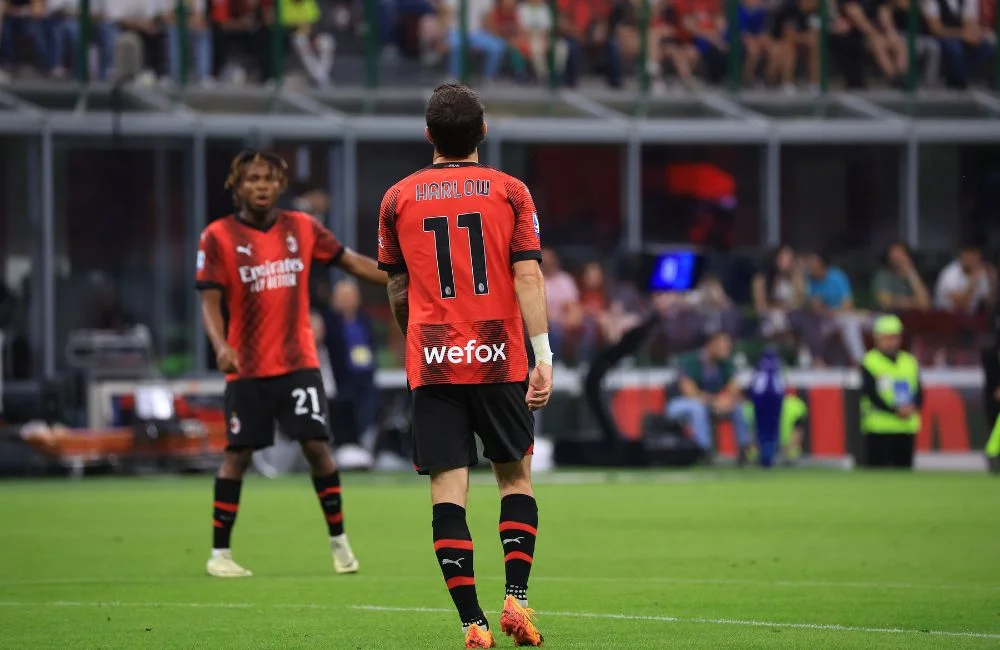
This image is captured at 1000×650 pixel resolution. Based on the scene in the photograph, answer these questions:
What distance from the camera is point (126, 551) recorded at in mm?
12305

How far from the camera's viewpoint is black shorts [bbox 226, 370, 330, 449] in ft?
34.6

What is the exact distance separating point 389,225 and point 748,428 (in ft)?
55.5

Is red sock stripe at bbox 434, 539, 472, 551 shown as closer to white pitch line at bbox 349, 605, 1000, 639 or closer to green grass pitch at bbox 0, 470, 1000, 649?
green grass pitch at bbox 0, 470, 1000, 649

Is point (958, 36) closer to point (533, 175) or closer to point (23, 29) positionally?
point (533, 175)

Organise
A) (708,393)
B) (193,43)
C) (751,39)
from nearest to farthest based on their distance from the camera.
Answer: (708,393)
(193,43)
(751,39)

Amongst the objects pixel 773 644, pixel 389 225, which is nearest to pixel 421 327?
pixel 389 225

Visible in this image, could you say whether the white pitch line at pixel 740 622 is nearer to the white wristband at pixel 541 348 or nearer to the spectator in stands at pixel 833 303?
the white wristband at pixel 541 348

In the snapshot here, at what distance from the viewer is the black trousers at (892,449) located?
21.7m

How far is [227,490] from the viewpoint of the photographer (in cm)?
1058

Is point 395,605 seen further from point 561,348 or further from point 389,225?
point 561,348

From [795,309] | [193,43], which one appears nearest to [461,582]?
[795,309]

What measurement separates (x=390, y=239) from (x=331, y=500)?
3582mm

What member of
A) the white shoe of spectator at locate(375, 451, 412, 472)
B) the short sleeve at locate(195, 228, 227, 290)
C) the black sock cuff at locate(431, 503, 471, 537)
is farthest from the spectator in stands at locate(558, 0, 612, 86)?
the black sock cuff at locate(431, 503, 471, 537)

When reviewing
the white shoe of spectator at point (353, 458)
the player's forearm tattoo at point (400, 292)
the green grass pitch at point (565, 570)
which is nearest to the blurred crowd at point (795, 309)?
the white shoe of spectator at point (353, 458)
